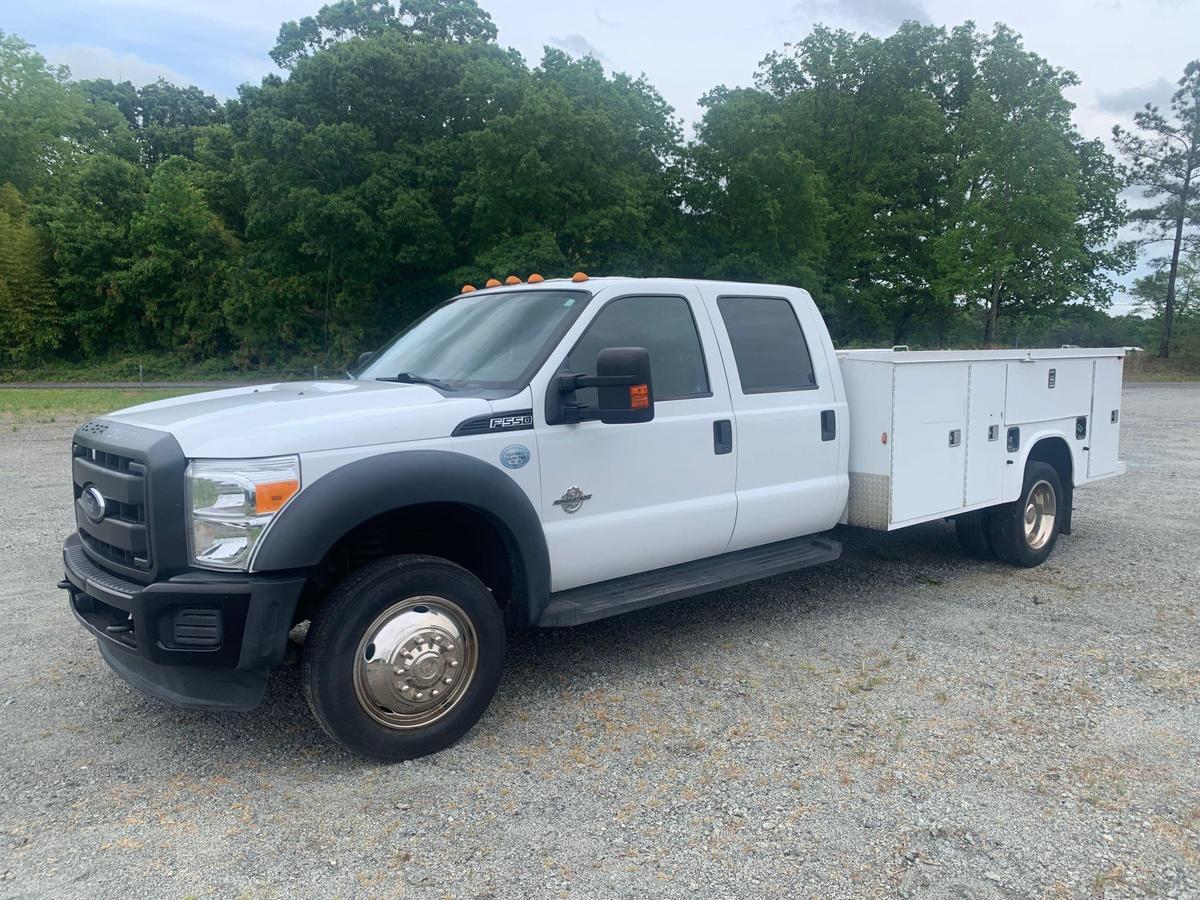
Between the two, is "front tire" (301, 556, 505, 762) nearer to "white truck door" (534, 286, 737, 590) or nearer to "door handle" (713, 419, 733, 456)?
"white truck door" (534, 286, 737, 590)

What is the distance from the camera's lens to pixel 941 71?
42719mm

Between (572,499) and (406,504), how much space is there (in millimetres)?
880

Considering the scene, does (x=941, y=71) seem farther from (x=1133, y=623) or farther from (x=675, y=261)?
(x=1133, y=623)

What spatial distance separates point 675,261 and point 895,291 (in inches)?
499

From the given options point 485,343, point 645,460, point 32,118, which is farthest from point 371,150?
point 645,460

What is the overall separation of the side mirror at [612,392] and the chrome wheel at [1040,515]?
161 inches

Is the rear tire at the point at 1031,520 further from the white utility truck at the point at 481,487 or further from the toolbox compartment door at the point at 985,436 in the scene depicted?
the white utility truck at the point at 481,487

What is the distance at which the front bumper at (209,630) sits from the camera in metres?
3.34

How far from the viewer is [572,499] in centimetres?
421

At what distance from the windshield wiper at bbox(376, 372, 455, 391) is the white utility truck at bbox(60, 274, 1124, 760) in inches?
0.9

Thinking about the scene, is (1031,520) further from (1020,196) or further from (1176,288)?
(1176,288)

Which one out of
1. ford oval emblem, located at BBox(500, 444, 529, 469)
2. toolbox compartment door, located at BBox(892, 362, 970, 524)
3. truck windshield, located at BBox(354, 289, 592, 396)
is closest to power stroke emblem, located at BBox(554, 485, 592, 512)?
ford oval emblem, located at BBox(500, 444, 529, 469)

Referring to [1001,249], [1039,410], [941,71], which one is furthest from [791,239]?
[1039,410]

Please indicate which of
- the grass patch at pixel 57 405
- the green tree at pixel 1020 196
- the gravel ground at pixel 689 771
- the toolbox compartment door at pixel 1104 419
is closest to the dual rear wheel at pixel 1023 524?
the toolbox compartment door at pixel 1104 419
